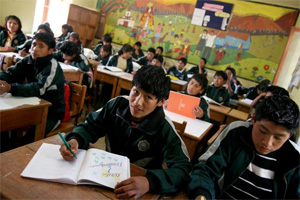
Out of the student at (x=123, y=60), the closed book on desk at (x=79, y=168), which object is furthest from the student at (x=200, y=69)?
the closed book on desk at (x=79, y=168)

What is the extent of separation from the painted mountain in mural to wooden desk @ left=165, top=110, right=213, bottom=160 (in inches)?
178

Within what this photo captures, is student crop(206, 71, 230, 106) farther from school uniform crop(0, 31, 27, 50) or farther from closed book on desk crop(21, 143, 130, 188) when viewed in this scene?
school uniform crop(0, 31, 27, 50)

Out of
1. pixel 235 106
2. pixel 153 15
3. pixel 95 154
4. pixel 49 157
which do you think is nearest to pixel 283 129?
pixel 95 154

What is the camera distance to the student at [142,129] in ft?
3.43

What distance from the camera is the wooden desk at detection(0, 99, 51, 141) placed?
133cm

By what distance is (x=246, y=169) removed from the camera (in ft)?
3.36

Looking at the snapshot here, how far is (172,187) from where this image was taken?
2.89ft

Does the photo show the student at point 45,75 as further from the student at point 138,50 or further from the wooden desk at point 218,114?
the student at point 138,50

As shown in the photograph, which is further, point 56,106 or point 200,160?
point 56,106

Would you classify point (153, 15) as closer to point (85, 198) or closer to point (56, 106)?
point (56, 106)

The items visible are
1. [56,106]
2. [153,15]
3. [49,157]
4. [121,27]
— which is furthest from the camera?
[121,27]

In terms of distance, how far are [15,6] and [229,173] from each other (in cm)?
560

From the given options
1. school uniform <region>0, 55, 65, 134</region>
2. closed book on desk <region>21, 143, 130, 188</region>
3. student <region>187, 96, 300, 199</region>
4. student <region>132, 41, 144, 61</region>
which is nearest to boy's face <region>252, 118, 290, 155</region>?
student <region>187, 96, 300, 199</region>

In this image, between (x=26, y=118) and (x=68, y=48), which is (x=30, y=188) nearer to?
(x=26, y=118)
